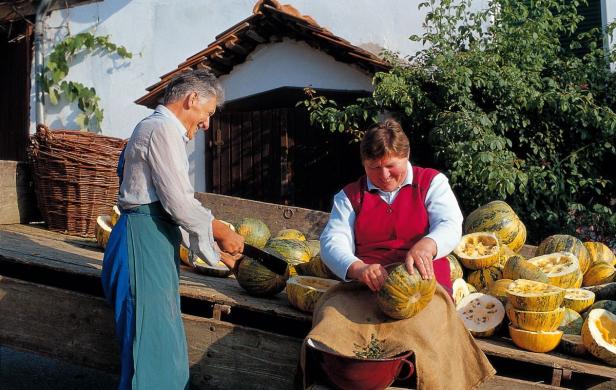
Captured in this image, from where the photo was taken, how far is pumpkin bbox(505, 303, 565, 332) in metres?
3.60

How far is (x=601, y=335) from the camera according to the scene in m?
3.56

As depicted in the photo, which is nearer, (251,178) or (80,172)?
(80,172)

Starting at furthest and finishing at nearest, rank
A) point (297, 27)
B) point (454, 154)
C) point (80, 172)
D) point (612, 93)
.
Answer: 1. point (297, 27)
2. point (612, 93)
3. point (454, 154)
4. point (80, 172)

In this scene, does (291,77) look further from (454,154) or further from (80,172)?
(80,172)

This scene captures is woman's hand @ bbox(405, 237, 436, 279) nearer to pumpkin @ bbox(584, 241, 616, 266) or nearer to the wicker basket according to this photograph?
pumpkin @ bbox(584, 241, 616, 266)

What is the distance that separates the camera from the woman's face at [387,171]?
3.47 metres

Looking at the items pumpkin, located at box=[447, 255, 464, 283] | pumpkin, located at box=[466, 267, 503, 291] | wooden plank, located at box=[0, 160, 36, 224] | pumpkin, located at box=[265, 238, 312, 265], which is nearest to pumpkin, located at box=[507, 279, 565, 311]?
pumpkin, located at box=[447, 255, 464, 283]

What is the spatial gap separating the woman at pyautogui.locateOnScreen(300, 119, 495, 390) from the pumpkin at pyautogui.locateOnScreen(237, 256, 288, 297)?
0.66 m

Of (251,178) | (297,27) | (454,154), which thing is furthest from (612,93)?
(251,178)

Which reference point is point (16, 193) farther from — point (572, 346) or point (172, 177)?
point (572, 346)

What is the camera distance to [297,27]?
829 centimetres

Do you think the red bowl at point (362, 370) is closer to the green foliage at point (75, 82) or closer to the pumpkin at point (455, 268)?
the pumpkin at point (455, 268)

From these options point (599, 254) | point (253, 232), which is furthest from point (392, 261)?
point (599, 254)

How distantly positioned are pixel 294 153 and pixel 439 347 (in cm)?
570
